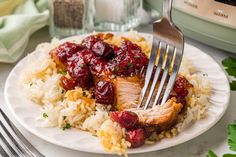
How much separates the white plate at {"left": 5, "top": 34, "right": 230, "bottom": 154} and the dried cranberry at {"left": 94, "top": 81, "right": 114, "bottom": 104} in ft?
0.35

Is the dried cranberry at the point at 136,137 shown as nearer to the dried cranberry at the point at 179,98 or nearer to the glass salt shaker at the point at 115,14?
the dried cranberry at the point at 179,98

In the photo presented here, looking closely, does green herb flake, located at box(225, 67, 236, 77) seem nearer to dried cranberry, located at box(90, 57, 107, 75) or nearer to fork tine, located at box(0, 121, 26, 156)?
dried cranberry, located at box(90, 57, 107, 75)

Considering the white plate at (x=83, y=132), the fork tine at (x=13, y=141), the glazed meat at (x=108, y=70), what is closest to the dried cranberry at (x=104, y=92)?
the glazed meat at (x=108, y=70)

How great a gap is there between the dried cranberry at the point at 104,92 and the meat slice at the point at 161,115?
0.09m

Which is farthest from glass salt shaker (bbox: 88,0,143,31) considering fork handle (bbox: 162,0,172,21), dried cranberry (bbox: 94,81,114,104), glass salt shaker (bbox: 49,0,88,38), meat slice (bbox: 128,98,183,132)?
meat slice (bbox: 128,98,183,132)

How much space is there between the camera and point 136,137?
119 cm

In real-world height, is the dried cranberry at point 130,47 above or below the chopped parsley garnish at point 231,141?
above

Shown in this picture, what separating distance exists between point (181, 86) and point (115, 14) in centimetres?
60

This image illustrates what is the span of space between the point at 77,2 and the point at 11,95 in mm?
486

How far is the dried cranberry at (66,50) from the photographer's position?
1489 mm

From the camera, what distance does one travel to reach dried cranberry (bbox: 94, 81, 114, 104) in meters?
1.33

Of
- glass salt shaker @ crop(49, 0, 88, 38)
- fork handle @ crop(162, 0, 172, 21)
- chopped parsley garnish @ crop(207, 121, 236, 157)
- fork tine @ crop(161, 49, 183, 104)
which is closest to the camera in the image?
chopped parsley garnish @ crop(207, 121, 236, 157)

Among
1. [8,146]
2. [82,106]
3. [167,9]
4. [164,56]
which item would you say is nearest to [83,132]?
[82,106]

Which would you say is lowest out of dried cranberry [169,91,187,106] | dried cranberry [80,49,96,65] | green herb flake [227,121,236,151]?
green herb flake [227,121,236,151]
